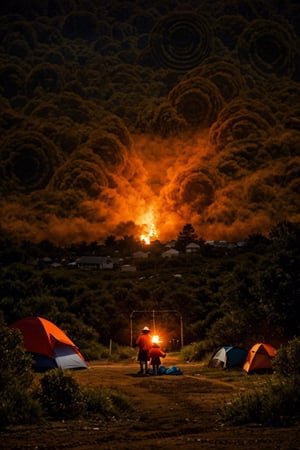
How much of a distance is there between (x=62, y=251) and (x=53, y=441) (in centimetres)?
7398

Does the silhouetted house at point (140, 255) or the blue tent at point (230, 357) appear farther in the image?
the silhouetted house at point (140, 255)

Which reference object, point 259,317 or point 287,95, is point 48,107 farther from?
point 259,317

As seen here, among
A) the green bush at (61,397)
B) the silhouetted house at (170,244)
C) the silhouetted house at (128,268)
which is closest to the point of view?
the green bush at (61,397)

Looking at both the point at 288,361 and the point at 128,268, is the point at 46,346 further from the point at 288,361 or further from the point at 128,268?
the point at 128,268

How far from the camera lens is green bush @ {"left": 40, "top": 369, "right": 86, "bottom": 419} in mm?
12812

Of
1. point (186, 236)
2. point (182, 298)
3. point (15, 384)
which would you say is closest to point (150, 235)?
point (186, 236)

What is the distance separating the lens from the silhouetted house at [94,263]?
2827 inches

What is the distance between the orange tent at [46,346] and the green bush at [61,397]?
27.1ft

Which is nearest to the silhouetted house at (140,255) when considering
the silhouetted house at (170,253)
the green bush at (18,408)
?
the silhouetted house at (170,253)

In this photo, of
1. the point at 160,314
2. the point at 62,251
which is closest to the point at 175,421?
the point at 160,314

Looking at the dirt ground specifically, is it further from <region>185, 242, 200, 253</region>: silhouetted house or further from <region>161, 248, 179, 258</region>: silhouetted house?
<region>185, 242, 200, 253</region>: silhouetted house

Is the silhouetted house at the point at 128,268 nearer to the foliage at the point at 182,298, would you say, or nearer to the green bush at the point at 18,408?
the foliage at the point at 182,298

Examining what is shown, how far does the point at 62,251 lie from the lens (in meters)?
83.6

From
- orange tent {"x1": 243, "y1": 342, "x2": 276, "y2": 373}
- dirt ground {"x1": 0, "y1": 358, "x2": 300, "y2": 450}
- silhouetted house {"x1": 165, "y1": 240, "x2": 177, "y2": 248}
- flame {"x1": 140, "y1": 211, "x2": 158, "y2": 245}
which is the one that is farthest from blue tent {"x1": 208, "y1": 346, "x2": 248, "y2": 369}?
flame {"x1": 140, "y1": 211, "x2": 158, "y2": 245}
